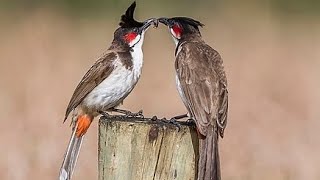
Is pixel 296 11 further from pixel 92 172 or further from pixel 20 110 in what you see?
pixel 92 172

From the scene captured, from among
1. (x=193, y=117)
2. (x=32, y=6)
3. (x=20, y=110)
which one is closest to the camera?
(x=193, y=117)

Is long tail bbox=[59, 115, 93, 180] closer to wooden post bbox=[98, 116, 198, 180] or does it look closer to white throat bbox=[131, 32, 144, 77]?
white throat bbox=[131, 32, 144, 77]

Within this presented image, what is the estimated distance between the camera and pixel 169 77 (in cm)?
927

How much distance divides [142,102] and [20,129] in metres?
1.35

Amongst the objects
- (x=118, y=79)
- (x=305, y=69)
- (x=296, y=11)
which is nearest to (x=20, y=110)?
(x=118, y=79)

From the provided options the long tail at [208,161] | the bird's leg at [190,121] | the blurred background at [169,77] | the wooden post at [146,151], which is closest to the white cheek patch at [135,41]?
the blurred background at [169,77]

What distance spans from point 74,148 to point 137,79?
1.84ft

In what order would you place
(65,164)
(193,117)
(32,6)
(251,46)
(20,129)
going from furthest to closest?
(32,6), (251,46), (20,129), (65,164), (193,117)

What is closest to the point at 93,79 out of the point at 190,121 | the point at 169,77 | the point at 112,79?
the point at 112,79

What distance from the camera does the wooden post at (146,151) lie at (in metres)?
4.18

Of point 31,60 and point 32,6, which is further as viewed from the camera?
point 32,6

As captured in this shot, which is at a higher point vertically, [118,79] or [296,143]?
[118,79]

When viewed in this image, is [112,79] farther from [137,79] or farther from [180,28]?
[180,28]

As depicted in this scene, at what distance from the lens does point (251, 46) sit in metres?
10.9
